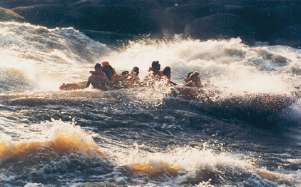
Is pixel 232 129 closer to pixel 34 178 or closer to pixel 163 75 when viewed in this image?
pixel 163 75

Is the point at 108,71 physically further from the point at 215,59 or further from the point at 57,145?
the point at 215,59

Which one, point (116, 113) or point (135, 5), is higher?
point (135, 5)

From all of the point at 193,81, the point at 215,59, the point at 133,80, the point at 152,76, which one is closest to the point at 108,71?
the point at 133,80

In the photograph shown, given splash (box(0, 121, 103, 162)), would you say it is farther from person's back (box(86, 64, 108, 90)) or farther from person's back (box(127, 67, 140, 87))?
person's back (box(127, 67, 140, 87))

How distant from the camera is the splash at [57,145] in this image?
36.6 ft

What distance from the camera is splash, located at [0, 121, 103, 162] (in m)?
11.1

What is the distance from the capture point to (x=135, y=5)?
150ft

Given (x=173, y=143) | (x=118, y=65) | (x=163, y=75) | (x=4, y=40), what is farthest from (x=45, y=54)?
(x=173, y=143)

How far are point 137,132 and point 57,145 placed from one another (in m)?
3.13

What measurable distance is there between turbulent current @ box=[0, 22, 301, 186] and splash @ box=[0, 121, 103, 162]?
0.8 inches

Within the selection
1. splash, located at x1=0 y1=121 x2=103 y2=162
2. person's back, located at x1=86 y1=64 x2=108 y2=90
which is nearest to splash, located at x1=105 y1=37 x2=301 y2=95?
person's back, located at x1=86 y1=64 x2=108 y2=90

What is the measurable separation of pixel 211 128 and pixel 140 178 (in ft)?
18.6

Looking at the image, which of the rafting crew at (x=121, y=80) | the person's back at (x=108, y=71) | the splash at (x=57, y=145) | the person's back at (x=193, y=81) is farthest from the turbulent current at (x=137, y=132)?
the person's back at (x=108, y=71)

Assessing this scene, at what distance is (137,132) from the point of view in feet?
47.1
